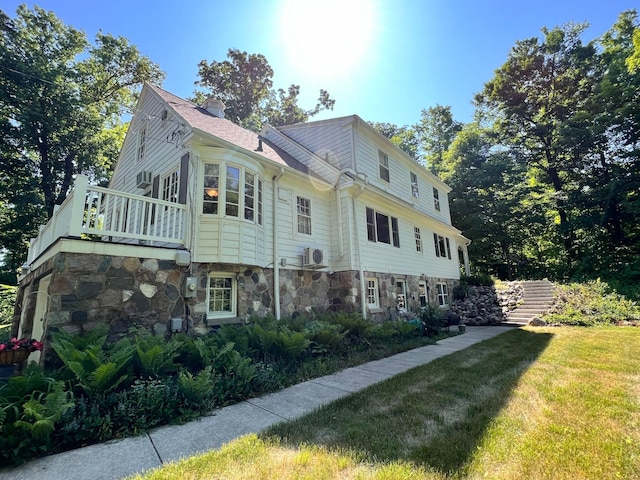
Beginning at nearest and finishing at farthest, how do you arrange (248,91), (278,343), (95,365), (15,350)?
(95,365) → (15,350) → (278,343) → (248,91)

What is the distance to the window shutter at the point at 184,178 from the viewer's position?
22.9 ft

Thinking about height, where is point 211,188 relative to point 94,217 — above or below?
above

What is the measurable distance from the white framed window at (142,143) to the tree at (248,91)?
1275 cm

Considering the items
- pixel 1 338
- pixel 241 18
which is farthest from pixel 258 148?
pixel 1 338

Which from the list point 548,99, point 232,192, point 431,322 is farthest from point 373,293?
point 548,99

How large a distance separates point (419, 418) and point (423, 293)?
10490 millimetres

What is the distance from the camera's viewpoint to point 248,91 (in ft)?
71.9

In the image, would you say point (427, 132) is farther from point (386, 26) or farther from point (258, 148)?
point (258, 148)

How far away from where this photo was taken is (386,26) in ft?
29.6

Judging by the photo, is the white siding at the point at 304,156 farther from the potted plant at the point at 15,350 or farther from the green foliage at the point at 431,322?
the potted plant at the point at 15,350

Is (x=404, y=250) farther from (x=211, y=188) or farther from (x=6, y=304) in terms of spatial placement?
(x=6, y=304)

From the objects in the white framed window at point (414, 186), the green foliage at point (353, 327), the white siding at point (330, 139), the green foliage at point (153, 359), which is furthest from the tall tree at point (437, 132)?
the green foliage at point (153, 359)

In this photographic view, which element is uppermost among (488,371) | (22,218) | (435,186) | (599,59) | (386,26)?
(599,59)

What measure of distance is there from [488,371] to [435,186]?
13.5m
